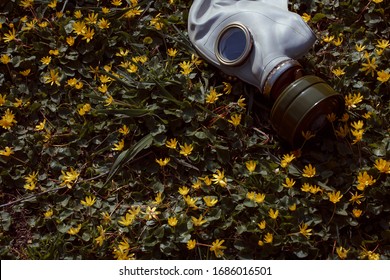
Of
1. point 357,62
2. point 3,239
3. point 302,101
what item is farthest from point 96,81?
point 357,62

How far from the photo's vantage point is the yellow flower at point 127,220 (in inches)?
72.3

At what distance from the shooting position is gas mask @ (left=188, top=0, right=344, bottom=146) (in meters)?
1.80

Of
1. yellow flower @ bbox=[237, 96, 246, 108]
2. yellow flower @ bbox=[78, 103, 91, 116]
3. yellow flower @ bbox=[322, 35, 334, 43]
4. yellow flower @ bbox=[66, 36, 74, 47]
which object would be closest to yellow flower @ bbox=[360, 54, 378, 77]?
yellow flower @ bbox=[322, 35, 334, 43]

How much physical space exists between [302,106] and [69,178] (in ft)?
2.67

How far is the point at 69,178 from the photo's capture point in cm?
196

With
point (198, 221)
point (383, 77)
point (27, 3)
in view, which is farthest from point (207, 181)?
point (27, 3)

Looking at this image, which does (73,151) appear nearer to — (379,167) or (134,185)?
(134,185)

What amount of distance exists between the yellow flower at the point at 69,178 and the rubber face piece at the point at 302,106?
692 mm

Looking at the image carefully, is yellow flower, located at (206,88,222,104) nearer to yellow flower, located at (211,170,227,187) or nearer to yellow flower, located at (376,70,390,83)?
yellow flower, located at (211,170,227,187)

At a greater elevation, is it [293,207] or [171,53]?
[171,53]

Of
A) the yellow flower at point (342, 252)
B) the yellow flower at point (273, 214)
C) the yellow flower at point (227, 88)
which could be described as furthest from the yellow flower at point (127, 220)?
the yellow flower at point (342, 252)

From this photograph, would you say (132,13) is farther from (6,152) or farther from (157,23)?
(6,152)

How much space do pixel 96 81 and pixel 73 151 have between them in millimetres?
285

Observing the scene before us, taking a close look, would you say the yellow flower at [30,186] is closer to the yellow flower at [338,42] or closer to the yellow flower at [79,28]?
the yellow flower at [79,28]
